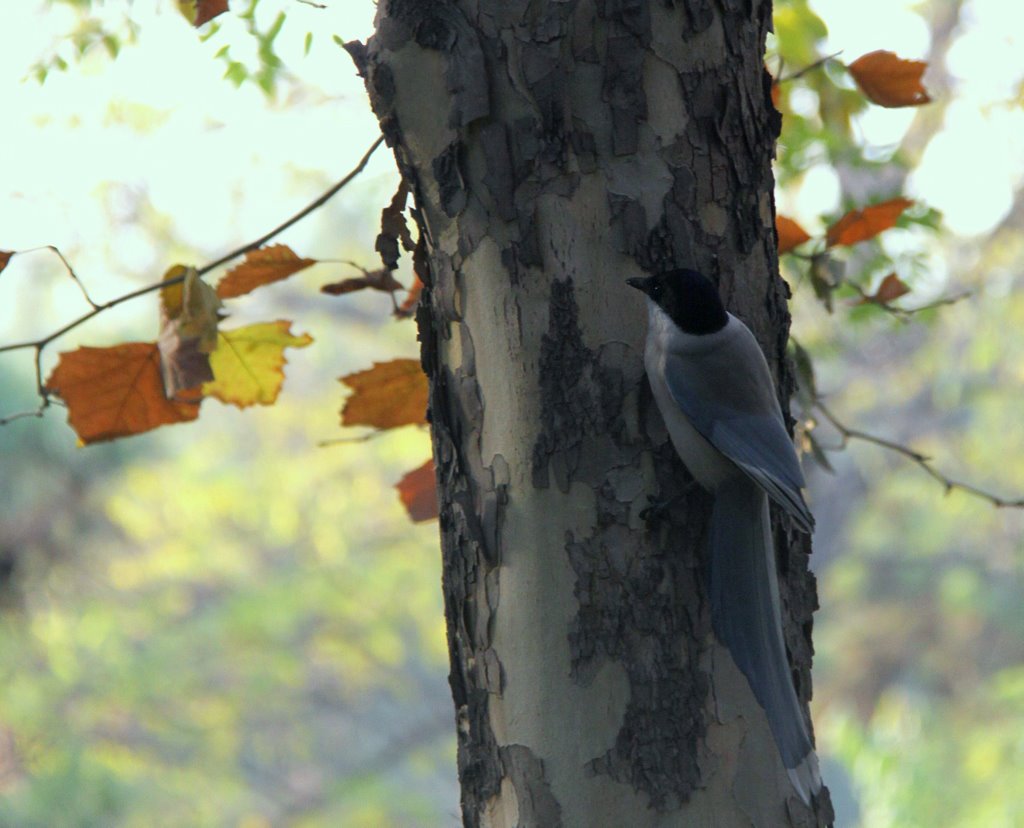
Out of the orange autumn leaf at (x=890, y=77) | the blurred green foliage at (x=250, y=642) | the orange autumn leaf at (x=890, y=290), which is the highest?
the blurred green foliage at (x=250, y=642)

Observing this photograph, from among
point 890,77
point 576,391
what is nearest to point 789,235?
point 890,77

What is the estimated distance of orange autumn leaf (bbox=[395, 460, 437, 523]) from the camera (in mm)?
1544

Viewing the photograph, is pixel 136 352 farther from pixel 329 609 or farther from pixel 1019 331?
pixel 1019 331

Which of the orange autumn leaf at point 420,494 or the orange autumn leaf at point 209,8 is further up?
the orange autumn leaf at point 209,8

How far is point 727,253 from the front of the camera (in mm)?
1123

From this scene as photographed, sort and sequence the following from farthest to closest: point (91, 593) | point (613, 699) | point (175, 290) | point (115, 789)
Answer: point (91, 593) < point (115, 789) < point (175, 290) < point (613, 699)

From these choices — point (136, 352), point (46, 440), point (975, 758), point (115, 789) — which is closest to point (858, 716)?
point (975, 758)

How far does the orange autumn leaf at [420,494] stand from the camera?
154cm

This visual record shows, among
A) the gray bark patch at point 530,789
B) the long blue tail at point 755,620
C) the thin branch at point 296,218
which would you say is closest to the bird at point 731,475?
the long blue tail at point 755,620

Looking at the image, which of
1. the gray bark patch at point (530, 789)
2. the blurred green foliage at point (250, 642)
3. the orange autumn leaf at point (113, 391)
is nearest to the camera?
the gray bark patch at point (530, 789)

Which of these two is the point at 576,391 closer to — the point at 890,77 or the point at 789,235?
the point at 789,235

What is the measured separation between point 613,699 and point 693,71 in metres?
0.62

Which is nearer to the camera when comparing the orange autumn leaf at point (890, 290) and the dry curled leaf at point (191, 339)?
the dry curled leaf at point (191, 339)

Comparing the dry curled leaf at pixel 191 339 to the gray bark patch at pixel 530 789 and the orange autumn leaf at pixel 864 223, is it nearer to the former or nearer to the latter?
the gray bark patch at pixel 530 789
